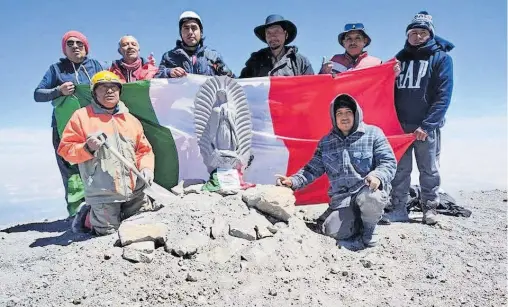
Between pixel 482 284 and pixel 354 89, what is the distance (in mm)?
3328

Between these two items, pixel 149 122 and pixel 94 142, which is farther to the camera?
pixel 149 122

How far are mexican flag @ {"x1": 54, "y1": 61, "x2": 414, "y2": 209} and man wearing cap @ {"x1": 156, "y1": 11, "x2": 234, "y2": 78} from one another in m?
0.18

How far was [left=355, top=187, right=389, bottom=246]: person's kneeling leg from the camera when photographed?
4820mm

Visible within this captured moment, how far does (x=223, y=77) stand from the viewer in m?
5.88

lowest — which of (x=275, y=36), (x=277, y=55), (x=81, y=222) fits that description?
(x=81, y=222)

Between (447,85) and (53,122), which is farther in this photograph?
(53,122)

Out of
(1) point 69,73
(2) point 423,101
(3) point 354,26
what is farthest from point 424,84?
(1) point 69,73

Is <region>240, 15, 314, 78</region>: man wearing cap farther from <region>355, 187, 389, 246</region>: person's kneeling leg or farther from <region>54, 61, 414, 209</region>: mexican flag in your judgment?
<region>355, 187, 389, 246</region>: person's kneeling leg

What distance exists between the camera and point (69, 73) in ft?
21.0

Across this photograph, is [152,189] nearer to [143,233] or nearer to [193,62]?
[143,233]

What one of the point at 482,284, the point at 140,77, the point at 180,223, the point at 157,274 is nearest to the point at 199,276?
the point at 157,274

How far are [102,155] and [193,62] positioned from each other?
2116 mm

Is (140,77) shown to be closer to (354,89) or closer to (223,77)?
(223,77)

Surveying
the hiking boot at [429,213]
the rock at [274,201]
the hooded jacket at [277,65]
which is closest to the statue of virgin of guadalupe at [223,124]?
the rock at [274,201]
